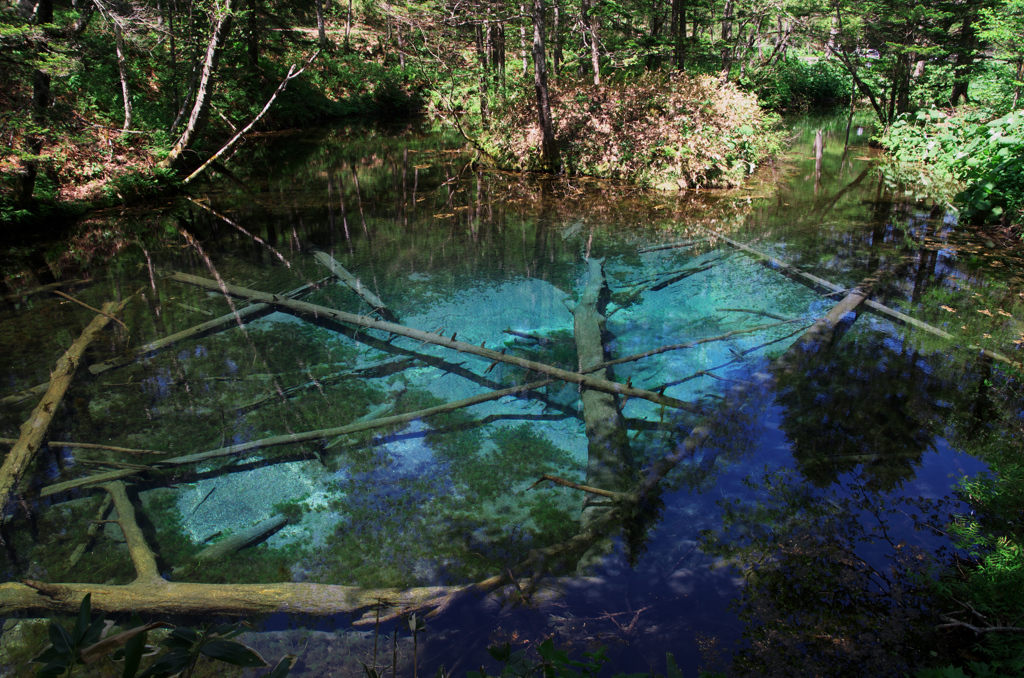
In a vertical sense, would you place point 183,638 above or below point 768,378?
above

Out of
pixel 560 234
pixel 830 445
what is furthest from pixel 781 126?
pixel 830 445

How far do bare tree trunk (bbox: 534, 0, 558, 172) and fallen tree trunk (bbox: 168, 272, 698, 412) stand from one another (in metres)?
9.84

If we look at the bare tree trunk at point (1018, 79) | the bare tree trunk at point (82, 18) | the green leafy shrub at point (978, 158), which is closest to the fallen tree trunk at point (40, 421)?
the bare tree trunk at point (82, 18)

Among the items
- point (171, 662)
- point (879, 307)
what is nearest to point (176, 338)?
point (171, 662)

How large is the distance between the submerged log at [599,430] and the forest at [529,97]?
29.2ft

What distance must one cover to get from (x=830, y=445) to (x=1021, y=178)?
894 centimetres

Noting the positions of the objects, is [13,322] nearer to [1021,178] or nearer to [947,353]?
[947,353]

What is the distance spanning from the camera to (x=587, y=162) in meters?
15.6


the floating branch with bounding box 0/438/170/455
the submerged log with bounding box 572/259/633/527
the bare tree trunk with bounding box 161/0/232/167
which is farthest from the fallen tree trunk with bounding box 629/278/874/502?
the bare tree trunk with bounding box 161/0/232/167

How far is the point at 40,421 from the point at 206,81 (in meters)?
12.5

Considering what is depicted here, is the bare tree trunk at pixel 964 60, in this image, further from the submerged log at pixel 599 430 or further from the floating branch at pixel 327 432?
the floating branch at pixel 327 432

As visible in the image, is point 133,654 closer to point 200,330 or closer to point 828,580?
point 828,580

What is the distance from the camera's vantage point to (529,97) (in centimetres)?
1623

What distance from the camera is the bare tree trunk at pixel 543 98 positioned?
1377cm
